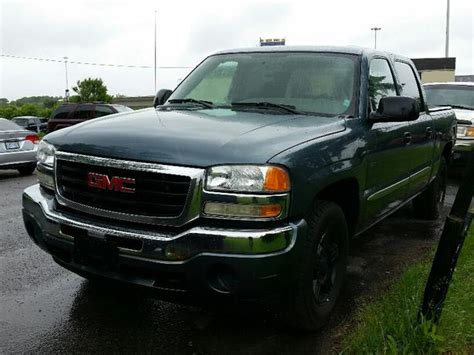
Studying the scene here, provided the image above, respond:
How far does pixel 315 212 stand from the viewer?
3236mm

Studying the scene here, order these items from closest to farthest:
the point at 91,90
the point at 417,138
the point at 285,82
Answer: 1. the point at 285,82
2. the point at 417,138
3. the point at 91,90

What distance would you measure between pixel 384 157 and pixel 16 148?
28.8 ft

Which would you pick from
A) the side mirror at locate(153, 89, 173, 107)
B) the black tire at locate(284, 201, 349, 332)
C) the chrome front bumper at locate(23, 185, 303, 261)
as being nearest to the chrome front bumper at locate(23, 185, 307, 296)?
the chrome front bumper at locate(23, 185, 303, 261)

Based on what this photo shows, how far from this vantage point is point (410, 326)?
2842 millimetres

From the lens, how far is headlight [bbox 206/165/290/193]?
284 cm

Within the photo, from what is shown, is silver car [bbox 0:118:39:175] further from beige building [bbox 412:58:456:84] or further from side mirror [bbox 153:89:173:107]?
beige building [bbox 412:58:456:84]

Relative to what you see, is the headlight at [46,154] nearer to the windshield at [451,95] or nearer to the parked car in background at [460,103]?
the parked car in background at [460,103]

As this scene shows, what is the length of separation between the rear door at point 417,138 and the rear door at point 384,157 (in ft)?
0.65

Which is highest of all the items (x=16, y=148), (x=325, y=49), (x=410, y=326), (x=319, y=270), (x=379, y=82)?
(x=325, y=49)

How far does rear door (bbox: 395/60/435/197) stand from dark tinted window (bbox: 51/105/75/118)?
48.8 feet

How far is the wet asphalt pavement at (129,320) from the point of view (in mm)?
3250

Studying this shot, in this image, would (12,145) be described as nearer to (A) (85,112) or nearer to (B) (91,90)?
(A) (85,112)

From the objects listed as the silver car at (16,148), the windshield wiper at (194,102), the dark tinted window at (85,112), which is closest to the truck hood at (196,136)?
the windshield wiper at (194,102)

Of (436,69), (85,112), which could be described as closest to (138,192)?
(85,112)
